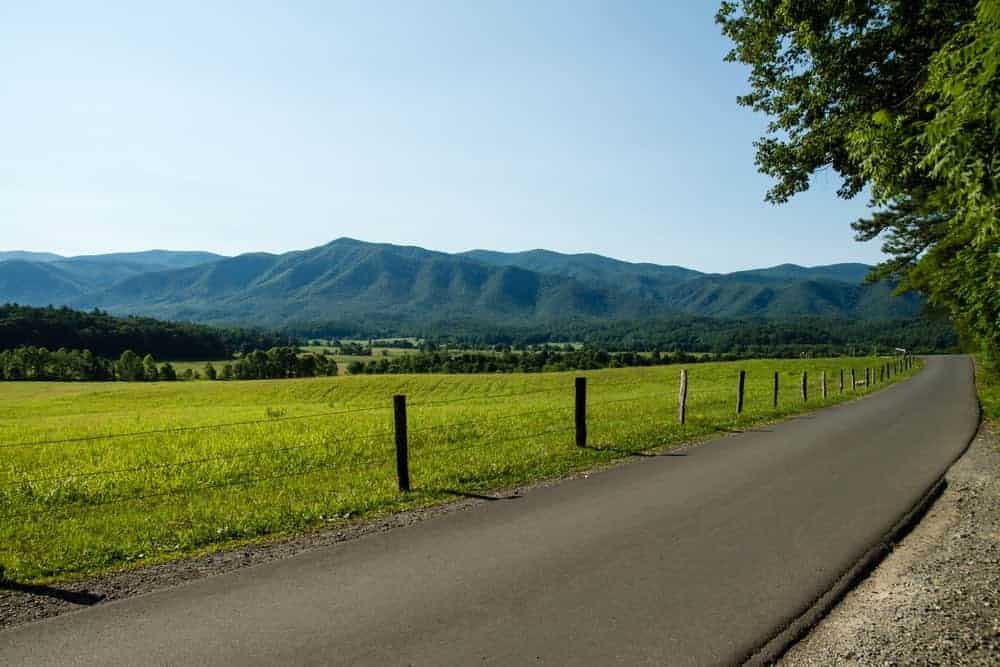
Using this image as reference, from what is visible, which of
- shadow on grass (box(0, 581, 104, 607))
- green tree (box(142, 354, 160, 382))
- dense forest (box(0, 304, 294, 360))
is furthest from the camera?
dense forest (box(0, 304, 294, 360))

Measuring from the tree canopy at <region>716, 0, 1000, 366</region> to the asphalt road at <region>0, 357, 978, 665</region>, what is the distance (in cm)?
413

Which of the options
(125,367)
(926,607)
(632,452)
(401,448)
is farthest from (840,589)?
(125,367)

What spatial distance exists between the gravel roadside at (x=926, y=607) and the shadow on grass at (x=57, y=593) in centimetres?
619

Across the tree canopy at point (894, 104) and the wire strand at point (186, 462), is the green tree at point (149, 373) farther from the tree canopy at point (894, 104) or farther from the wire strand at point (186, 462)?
the tree canopy at point (894, 104)

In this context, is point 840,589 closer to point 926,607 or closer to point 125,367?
point 926,607

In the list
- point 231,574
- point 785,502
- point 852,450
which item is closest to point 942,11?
point 852,450

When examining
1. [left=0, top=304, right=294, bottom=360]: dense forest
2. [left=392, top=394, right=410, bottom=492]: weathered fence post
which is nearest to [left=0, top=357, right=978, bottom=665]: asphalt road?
[left=392, top=394, right=410, bottom=492]: weathered fence post

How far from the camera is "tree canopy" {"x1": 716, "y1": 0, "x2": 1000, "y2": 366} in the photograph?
21.1 ft

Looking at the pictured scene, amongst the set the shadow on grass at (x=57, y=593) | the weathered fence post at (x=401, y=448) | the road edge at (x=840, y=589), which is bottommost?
the road edge at (x=840, y=589)

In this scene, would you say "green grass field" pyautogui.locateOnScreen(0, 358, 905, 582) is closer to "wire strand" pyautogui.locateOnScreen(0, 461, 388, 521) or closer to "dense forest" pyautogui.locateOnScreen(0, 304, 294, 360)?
"wire strand" pyautogui.locateOnScreen(0, 461, 388, 521)

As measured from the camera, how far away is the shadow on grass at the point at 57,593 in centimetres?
609

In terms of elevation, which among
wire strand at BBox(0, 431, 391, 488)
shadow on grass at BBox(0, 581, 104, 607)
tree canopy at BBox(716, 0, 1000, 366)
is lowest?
wire strand at BBox(0, 431, 391, 488)

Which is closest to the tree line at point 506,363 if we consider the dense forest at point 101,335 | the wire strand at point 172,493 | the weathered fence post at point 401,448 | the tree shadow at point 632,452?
the dense forest at point 101,335

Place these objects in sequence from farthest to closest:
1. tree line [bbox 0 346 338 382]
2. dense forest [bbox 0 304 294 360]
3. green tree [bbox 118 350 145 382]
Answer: dense forest [bbox 0 304 294 360] < green tree [bbox 118 350 145 382] < tree line [bbox 0 346 338 382]
